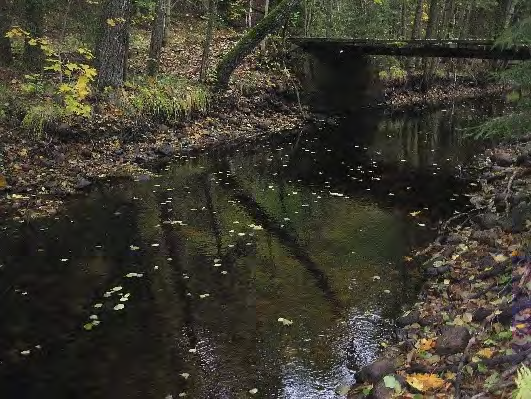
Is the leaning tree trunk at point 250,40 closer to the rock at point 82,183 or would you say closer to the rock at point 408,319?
the rock at point 82,183

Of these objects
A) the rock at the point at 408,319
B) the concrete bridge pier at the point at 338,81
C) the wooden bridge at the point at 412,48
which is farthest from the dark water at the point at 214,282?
the concrete bridge pier at the point at 338,81

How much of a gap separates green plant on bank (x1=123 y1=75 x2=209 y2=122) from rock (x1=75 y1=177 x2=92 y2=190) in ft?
10.5

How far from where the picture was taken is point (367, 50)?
20.3 metres

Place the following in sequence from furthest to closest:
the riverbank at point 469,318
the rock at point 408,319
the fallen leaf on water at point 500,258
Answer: the fallen leaf on water at point 500,258 < the rock at point 408,319 < the riverbank at point 469,318

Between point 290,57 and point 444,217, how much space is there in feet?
42.5

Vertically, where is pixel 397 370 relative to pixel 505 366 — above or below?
below

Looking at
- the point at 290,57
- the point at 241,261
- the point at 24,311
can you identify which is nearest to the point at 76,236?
the point at 24,311

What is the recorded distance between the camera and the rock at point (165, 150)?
13.2 meters

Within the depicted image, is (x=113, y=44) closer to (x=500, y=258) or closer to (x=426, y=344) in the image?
(x=500, y=258)

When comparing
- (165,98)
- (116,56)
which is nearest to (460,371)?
(165,98)

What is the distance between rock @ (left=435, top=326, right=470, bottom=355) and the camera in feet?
15.8

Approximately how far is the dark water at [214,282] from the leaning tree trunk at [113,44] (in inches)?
122

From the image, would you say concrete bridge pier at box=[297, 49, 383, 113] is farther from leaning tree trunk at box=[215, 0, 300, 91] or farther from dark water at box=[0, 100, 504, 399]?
dark water at box=[0, 100, 504, 399]

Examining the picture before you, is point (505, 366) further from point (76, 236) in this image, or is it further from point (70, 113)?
point (70, 113)
